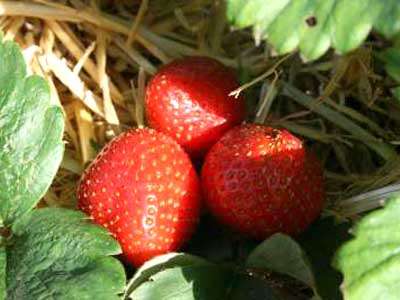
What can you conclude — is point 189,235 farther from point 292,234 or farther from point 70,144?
point 70,144

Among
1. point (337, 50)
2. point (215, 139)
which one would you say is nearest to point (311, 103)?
point (215, 139)

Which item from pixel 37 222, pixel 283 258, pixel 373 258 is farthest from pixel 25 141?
pixel 373 258

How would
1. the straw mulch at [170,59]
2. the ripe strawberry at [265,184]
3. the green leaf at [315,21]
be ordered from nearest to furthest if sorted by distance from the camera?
the green leaf at [315,21]
the ripe strawberry at [265,184]
the straw mulch at [170,59]

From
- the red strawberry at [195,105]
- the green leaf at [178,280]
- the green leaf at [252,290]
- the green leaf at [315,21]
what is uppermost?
the green leaf at [315,21]

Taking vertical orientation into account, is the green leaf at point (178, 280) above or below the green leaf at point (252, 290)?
above

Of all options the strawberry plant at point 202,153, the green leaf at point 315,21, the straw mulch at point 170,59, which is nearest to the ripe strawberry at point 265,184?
the strawberry plant at point 202,153

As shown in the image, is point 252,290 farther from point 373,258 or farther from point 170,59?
point 170,59

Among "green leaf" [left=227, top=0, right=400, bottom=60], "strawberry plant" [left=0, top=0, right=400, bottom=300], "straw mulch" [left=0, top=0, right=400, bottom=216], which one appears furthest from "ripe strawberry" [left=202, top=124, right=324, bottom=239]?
"green leaf" [left=227, top=0, right=400, bottom=60]

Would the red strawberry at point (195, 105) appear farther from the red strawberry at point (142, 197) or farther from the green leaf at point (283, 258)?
the green leaf at point (283, 258)
